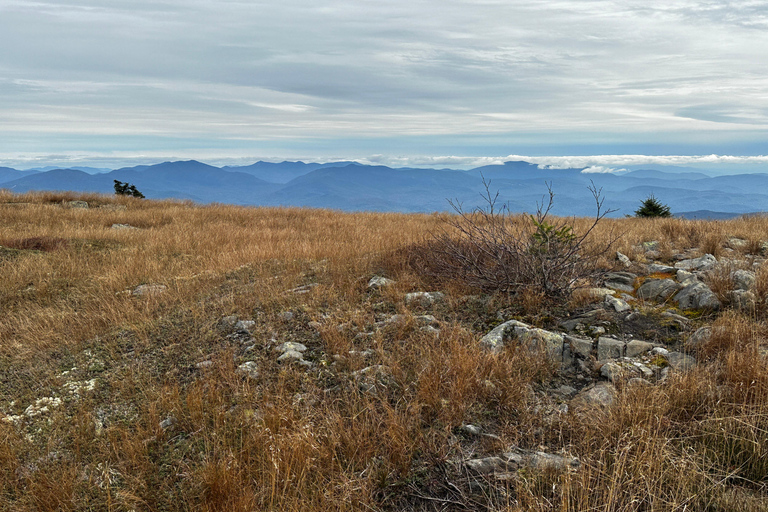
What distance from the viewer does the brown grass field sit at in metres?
2.46

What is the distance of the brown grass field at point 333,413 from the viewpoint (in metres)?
2.46

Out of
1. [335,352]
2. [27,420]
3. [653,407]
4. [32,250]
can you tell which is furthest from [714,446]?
[32,250]

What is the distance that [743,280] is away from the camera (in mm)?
5207

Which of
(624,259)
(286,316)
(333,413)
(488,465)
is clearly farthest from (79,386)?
(624,259)

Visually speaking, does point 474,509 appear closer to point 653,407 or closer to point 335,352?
point 653,407

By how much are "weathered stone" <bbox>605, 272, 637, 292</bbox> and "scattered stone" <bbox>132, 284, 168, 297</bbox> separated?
681 cm

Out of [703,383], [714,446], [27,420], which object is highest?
[703,383]

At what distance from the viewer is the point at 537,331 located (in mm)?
4371

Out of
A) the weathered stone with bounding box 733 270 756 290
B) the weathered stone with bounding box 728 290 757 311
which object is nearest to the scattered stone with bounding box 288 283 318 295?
the weathered stone with bounding box 728 290 757 311

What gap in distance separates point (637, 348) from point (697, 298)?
5.31 ft

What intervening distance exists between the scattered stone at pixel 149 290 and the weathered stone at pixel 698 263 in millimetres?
8328

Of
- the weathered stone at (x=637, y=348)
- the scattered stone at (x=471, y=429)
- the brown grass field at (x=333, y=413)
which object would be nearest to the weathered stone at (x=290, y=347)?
the brown grass field at (x=333, y=413)

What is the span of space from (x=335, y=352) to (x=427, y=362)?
1069 mm

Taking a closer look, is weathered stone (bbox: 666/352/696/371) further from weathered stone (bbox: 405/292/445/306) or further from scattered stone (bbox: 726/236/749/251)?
scattered stone (bbox: 726/236/749/251)
